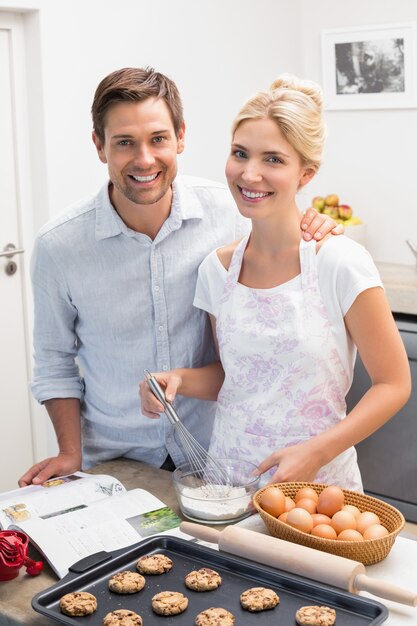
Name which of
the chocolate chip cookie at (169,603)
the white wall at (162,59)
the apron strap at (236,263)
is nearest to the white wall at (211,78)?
the white wall at (162,59)

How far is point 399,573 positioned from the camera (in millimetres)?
1355

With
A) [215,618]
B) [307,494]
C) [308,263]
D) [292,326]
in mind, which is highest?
[308,263]

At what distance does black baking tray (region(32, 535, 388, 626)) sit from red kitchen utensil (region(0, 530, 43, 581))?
0.11 metres

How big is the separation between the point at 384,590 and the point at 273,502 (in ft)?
0.90

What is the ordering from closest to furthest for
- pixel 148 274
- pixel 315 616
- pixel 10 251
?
1. pixel 315 616
2. pixel 148 274
3. pixel 10 251

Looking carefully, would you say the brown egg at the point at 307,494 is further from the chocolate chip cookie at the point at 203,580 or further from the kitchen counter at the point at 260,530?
the chocolate chip cookie at the point at 203,580

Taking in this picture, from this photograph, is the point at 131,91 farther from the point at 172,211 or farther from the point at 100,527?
the point at 100,527

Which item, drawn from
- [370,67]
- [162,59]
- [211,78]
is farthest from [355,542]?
[370,67]

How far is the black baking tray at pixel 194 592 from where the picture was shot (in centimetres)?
122

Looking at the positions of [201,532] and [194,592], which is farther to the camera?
[201,532]

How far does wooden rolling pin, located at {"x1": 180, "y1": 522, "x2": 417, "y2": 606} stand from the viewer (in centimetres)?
123

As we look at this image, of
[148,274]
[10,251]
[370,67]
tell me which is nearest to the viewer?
[148,274]

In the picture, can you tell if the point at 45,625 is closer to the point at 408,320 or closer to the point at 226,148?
the point at 408,320

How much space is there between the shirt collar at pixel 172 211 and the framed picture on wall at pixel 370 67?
184 centimetres
